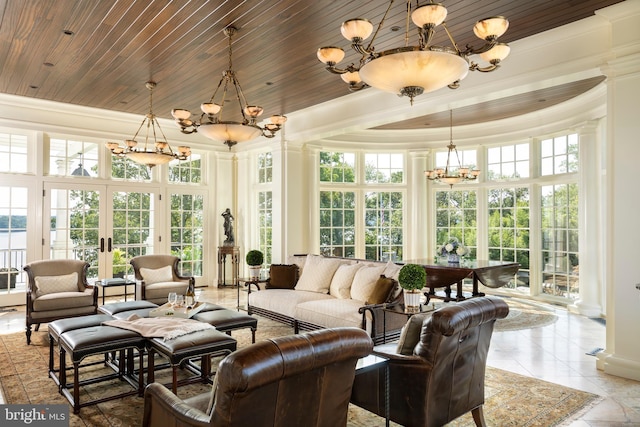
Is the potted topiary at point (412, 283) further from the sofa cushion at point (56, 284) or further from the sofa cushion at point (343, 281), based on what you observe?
the sofa cushion at point (56, 284)

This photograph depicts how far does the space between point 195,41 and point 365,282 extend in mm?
3076

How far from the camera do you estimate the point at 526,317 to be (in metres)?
6.27

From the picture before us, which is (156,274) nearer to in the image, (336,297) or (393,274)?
(336,297)

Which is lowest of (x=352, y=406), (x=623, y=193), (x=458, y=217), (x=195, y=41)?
(x=352, y=406)

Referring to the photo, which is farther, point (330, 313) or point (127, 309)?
point (330, 313)

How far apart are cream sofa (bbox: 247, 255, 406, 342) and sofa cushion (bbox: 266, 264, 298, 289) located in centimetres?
6

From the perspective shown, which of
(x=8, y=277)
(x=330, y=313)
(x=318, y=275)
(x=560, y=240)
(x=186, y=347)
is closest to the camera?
(x=186, y=347)

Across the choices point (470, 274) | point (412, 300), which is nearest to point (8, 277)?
point (412, 300)

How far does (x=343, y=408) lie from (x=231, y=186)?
775 cm

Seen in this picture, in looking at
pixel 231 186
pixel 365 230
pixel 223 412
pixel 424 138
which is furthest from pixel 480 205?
pixel 223 412

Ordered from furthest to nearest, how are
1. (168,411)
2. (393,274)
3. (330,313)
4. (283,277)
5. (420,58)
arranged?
(283,277)
(393,274)
(330,313)
(420,58)
(168,411)

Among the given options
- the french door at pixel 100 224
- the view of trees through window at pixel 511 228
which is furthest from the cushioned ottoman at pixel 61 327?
the view of trees through window at pixel 511 228

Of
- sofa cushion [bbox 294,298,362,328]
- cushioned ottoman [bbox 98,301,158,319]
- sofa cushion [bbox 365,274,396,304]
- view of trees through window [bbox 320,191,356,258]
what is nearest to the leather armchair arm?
cushioned ottoman [bbox 98,301,158,319]

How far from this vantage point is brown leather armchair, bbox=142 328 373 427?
1.60 m
